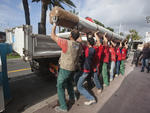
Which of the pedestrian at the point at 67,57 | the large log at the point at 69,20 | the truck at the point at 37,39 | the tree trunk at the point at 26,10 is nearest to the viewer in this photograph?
the pedestrian at the point at 67,57

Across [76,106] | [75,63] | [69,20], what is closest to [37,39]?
[69,20]

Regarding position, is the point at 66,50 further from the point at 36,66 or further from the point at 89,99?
the point at 36,66

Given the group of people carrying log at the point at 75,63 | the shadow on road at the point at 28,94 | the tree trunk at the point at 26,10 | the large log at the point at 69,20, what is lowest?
the shadow on road at the point at 28,94

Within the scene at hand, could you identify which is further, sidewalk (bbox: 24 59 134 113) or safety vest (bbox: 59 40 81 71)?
sidewalk (bbox: 24 59 134 113)

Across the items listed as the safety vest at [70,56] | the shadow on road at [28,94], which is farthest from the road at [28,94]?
the safety vest at [70,56]

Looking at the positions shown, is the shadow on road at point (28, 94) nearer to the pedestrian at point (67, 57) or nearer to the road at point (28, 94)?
the road at point (28, 94)

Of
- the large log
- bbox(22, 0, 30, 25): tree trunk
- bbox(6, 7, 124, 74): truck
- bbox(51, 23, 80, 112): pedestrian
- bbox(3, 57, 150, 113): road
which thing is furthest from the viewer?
bbox(22, 0, 30, 25): tree trunk

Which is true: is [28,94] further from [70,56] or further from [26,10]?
[26,10]

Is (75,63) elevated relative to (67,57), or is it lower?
lower

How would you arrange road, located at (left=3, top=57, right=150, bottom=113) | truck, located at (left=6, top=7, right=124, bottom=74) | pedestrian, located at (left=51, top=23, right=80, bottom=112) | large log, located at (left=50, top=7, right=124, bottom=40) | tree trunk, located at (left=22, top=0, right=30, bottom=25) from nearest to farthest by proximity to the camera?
pedestrian, located at (left=51, top=23, right=80, bottom=112), large log, located at (left=50, top=7, right=124, bottom=40), truck, located at (left=6, top=7, right=124, bottom=74), road, located at (left=3, top=57, right=150, bottom=113), tree trunk, located at (left=22, top=0, right=30, bottom=25)

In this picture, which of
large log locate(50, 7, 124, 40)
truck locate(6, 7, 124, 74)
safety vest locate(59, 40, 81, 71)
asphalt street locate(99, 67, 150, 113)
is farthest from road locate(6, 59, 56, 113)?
large log locate(50, 7, 124, 40)

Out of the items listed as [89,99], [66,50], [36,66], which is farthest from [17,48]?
[89,99]

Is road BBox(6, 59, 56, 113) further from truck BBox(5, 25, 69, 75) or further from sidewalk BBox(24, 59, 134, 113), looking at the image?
truck BBox(5, 25, 69, 75)

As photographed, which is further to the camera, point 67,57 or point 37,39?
point 37,39
